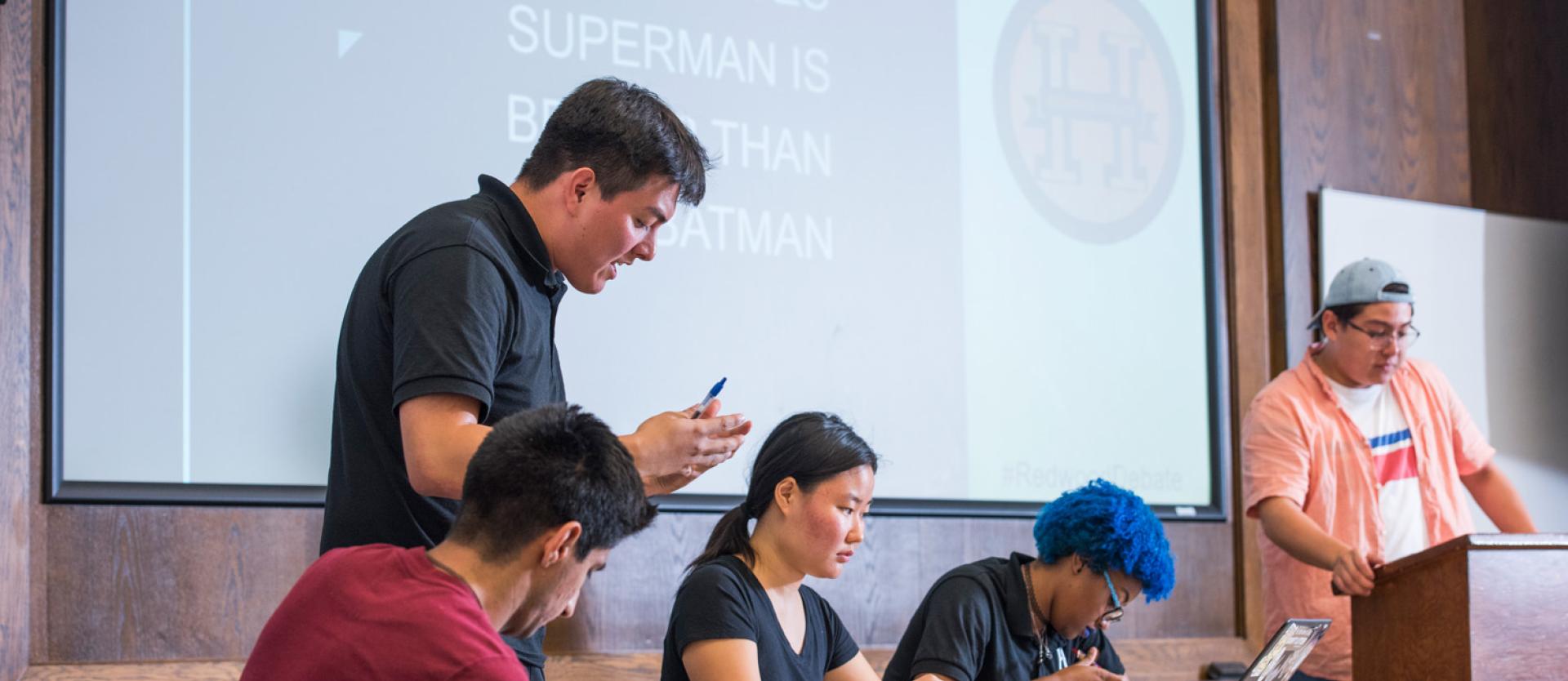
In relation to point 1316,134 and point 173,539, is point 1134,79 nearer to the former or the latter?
point 1316,134

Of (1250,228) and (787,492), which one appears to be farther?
(1250,228)

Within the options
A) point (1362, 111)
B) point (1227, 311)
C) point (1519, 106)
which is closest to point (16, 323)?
point (1227, 311)

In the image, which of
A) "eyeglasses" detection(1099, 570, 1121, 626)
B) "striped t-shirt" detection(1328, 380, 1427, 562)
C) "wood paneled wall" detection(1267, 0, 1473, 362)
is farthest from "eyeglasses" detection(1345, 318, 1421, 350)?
"wood paneled wall" detection(1267, 0, 1473, 362)

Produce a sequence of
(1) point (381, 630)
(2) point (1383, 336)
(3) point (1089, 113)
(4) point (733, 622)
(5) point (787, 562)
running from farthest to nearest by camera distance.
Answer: (3) point (1089, 113)
(2) point (1383, 336)
(5) point (787, 562)
(4) point (733, 622)
(1) point (381, 630)

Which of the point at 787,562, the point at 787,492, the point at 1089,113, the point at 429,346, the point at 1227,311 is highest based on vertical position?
the point at 1089,113

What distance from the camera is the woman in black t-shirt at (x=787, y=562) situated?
7.00ft

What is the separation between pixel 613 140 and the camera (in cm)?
172

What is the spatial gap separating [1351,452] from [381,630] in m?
2.47

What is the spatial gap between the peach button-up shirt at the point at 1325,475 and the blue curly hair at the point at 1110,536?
650 millimetres

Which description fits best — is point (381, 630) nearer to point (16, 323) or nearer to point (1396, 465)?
point (16, 323)

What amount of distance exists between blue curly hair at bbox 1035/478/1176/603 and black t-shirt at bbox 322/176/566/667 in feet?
3.58

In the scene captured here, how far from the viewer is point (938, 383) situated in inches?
147

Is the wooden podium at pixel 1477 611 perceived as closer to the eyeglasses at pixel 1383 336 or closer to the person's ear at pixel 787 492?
the eyeglasses at pixel 1383 336

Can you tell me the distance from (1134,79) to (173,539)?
2791 millimetres
